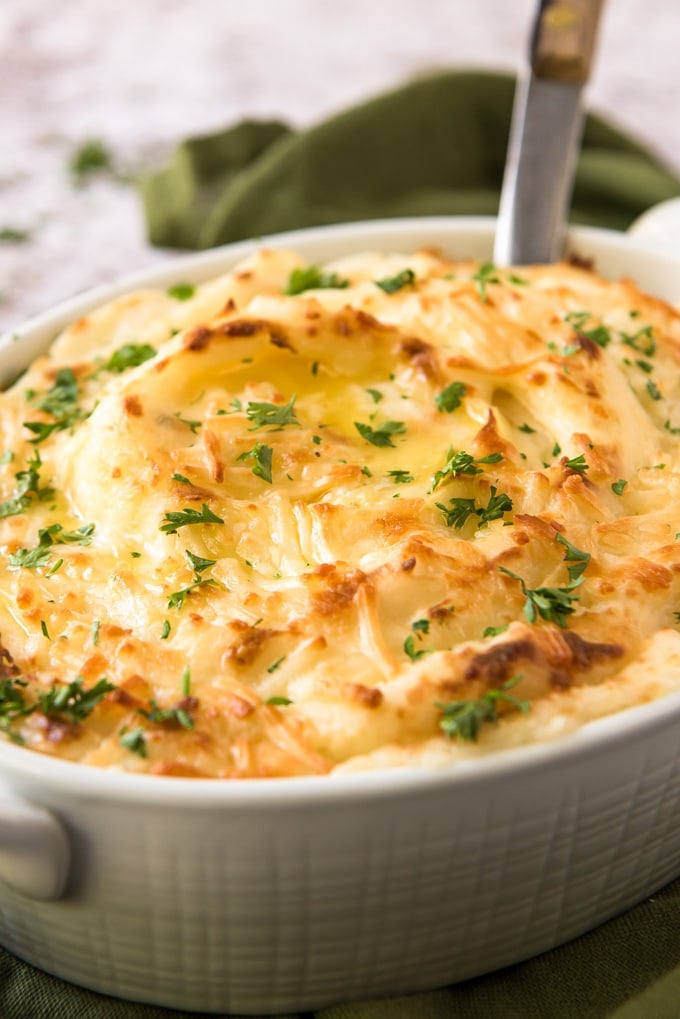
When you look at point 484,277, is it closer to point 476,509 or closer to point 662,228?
point 662,228

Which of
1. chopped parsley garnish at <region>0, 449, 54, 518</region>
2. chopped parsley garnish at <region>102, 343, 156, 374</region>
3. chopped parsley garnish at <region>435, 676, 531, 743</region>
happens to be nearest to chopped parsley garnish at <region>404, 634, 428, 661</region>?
chopped parsley garnish at <region>435, 676, 531, 743</region>

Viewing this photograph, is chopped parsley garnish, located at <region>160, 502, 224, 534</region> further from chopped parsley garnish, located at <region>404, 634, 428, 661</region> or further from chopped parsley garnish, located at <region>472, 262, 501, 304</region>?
chopped parsley garnish, located at <region>472, 262, 501, 304</region>

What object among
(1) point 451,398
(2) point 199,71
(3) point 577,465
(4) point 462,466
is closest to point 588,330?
(1) point 451,398

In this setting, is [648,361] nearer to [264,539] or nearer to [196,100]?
[264,539]

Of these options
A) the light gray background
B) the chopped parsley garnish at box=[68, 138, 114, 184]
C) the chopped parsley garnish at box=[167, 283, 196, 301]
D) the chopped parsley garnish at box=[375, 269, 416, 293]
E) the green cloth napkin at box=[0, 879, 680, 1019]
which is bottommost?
the green cloth napkin at box=[0, 879, 680, 1019]

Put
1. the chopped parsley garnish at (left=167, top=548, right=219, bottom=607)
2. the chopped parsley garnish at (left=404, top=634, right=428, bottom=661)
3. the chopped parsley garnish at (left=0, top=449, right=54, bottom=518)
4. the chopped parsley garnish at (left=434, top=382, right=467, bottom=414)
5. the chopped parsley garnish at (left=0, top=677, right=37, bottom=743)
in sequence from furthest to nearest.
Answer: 1. the chopped parsley garnish at (left=434, top=382, right=467, bottom=414)
2. the chopped parsley garnish at (left=0, top=449, right=54, bottom=518)
3. the chopped parsley garnish at (left=167, top=548, right=219, bottom=607)
4. the chopped parsley garnish at (left=404, top=634, right=428, bottom=661)
5. the chopped parsley garnish at (left=0, top=677, right=37, bottom=743)

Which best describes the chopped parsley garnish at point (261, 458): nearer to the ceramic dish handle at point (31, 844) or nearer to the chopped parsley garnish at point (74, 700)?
the chopped parsley garnish at point (74, 700)

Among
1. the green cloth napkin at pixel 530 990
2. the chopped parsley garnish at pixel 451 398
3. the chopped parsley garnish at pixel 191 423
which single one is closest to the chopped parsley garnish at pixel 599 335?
the chopped parsley garnish at pixel 451 398

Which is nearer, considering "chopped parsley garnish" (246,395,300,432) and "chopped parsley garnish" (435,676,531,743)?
"chopped parsley garnish" (435,676,531,743)
